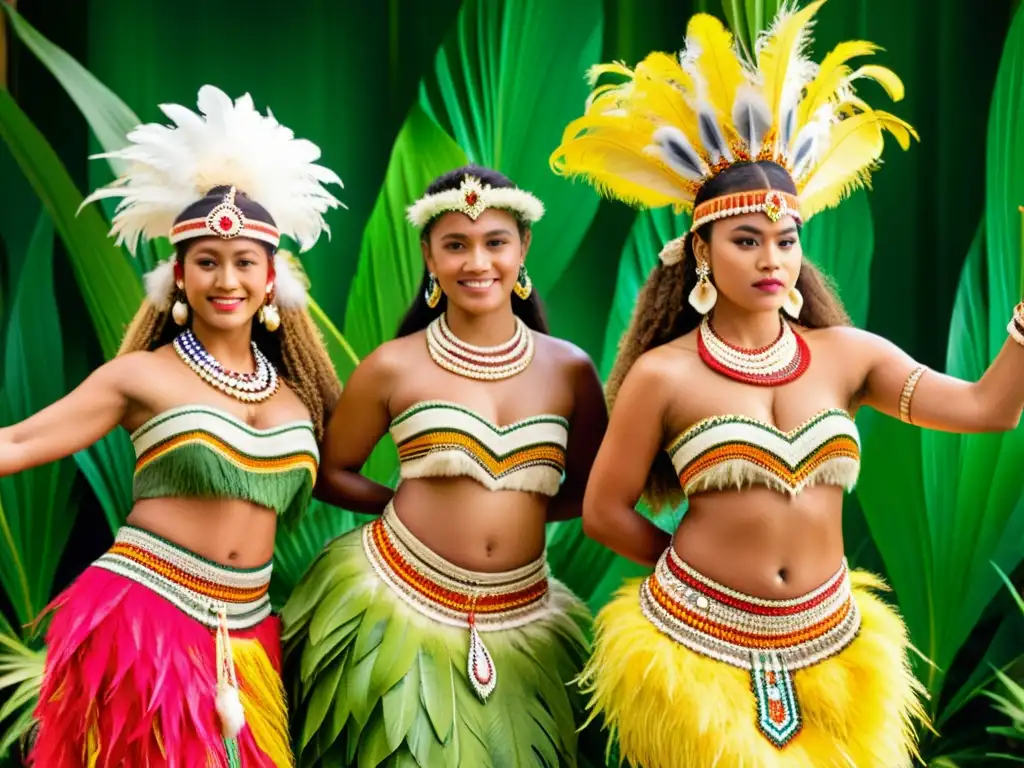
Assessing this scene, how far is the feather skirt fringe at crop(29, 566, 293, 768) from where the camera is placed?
6.89 feet

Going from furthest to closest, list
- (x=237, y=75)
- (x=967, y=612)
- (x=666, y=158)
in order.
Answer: (x=237, y=75) < (x=967, y=612) < (x=666, y=158)

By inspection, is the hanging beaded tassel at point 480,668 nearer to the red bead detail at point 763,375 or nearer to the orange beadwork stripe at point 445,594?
the orange beadwork stripe at point 445,594

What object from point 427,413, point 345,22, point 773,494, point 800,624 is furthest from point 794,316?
point 345,22

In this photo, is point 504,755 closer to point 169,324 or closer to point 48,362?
point 169,324

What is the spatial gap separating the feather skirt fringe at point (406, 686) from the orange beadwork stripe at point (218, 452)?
244mm

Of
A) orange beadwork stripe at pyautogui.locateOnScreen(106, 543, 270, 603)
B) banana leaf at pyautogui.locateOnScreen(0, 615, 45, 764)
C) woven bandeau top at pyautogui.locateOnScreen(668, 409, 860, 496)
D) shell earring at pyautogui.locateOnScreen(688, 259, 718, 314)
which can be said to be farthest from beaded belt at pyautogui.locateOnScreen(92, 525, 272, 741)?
shell earring at pyautogui.locateOnScreen(688, 259, 718, 314)

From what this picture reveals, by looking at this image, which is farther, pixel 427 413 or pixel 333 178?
pixel 333 178

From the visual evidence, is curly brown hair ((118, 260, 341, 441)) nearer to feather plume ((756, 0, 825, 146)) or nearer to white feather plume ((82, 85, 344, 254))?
white feather plume ((82, 85, 344, 254))

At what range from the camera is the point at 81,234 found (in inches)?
119

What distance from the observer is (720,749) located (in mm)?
2002

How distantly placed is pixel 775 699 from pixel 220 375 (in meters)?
1.18

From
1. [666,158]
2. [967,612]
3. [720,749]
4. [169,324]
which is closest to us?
[720,749]

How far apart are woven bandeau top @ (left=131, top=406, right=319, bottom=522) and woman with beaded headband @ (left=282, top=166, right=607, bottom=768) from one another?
21 cm

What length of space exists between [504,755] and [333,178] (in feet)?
3.91
